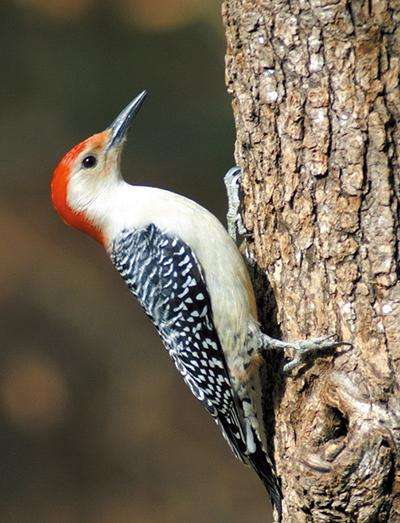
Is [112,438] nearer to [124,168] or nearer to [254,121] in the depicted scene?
[124,168]

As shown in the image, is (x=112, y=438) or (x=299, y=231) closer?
(x=299, y=231)

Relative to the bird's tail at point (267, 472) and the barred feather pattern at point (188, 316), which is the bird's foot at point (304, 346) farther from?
the bird's tail at point (267, 472)

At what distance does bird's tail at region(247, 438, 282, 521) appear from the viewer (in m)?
3.99

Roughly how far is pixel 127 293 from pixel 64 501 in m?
1.74

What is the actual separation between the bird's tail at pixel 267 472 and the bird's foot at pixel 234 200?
98 cm

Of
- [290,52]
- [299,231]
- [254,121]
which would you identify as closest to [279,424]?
[299,231]

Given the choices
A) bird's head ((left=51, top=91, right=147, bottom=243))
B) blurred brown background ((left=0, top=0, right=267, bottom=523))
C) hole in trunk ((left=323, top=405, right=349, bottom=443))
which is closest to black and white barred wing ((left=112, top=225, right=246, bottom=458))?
bird's head ((left=51, top=91, right=147, bottom=243))

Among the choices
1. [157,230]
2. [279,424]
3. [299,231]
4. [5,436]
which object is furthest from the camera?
[5,436]

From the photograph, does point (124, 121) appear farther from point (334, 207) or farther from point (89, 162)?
point (334, 207)

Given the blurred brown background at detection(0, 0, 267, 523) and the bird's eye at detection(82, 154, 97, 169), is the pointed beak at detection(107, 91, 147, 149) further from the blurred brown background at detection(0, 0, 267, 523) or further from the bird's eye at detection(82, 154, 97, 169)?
the blurred brown background at detection(0, 0, 267, 523)

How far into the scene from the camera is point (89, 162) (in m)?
4.33

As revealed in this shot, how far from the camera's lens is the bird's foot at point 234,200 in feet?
13.8

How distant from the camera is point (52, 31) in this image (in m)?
7.37

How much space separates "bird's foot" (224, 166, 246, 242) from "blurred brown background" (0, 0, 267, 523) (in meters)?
3.19
